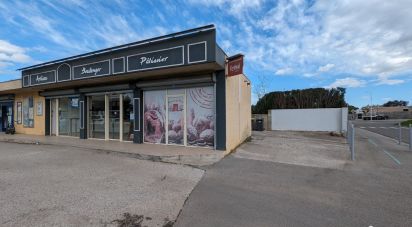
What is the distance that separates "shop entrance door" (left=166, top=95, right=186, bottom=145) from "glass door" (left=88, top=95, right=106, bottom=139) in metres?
3.92

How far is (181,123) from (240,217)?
20.5 ft

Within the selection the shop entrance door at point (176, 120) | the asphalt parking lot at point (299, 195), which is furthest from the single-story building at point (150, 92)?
the asphalt parking lot at point (299, 195)

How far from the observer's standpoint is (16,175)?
603 centimetres

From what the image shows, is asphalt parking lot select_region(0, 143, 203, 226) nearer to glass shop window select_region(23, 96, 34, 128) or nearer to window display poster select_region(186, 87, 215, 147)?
window display poster select_region(186, 87, 215, 147)

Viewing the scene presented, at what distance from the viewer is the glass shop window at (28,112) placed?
50.6 feet

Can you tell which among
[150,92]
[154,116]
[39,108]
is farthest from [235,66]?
[39,108]

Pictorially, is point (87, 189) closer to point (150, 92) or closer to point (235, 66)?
point (235, 66)

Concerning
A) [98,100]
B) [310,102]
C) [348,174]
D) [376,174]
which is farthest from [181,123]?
[310,102]

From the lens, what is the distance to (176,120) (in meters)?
10.1

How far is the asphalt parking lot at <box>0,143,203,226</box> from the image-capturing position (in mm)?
3887

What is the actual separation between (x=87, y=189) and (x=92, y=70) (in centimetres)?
687

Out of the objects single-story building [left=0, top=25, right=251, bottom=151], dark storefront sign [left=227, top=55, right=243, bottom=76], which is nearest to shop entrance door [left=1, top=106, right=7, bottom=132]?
single-story building [left=0, top=25, right=251, bottom=151]

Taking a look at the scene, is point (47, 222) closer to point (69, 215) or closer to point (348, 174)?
point (69, 215)

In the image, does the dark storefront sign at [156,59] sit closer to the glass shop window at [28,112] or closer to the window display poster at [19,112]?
the glass shop window at [28,112]
